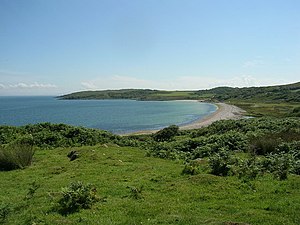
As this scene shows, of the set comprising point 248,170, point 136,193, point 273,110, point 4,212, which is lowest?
point 273,110

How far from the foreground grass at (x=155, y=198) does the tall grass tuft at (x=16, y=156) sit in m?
1.64

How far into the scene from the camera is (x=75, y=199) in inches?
513

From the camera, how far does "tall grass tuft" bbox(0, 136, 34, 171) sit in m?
23.3

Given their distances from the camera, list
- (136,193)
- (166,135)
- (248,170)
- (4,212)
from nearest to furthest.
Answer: (4,212)
(136,193)
(248,170)
(166,135)

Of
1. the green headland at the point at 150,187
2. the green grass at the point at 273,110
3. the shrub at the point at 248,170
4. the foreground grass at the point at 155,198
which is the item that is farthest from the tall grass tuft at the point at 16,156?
the green grass at the point at 273,110

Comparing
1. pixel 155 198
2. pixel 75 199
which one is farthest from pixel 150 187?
pixel 75 199

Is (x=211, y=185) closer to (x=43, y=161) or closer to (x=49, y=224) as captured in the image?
(x=49, y=224)

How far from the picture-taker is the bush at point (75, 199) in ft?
42.4

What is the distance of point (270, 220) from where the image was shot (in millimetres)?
10898

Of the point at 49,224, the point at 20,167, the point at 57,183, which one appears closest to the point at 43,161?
the point at 20,167

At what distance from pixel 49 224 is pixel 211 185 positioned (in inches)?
313

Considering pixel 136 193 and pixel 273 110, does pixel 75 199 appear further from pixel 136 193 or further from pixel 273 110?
pixel 273 110

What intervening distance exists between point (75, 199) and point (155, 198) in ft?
11.8

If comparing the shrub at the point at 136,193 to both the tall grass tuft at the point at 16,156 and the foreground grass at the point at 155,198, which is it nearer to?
the foreground grass at the point at 155,198
